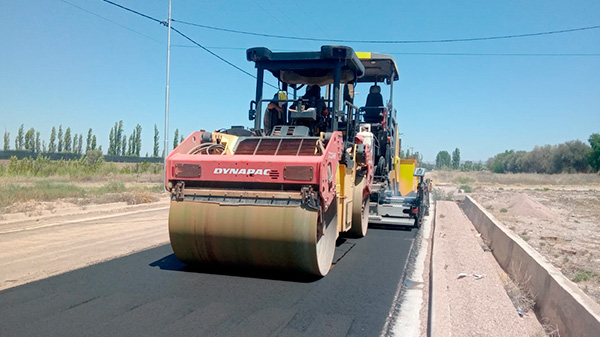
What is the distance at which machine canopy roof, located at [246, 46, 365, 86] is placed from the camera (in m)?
7.38

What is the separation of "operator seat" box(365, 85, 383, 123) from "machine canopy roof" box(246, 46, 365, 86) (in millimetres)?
4563

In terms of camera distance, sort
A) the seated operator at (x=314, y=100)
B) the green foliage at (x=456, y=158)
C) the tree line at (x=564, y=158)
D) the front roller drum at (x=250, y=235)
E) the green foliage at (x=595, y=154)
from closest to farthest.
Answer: the front roller drum at (x=250, y=235)
the seated operator at (x=314, y=100)
the green foliage at (x=595, y=154)
the tree line at (x=564, y=158)
the green foliage at (x=456, y=158)

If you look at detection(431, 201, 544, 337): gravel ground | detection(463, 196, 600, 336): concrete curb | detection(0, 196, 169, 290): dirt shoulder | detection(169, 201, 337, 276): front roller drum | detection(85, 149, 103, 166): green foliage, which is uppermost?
detection(85, 149, 103, 166): green foliage

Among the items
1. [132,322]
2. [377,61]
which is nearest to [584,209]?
[377,61]

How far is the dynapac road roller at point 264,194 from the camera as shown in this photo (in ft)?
19.1

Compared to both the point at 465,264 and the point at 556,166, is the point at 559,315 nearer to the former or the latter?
the point at 465,264

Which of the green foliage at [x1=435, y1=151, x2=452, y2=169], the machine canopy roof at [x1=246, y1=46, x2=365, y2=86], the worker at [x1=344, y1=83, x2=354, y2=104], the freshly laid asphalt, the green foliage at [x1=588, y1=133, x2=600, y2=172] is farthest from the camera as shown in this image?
the green foliage at [x1=435, y1=151, x2=452, y2=169]

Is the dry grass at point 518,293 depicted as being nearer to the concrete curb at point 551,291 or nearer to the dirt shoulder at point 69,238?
the concrete curb at point 551,291

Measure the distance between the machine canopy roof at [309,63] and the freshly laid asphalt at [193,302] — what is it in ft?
10.4

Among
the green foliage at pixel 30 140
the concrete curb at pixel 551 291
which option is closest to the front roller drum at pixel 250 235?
the concrete curb at pixel 551 291

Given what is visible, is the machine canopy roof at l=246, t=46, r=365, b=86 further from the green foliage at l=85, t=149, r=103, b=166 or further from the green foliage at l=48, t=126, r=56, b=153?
the green foliage at l=48, t=126, r=56, b=153

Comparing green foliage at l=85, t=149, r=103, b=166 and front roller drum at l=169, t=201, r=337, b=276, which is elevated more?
green foliage at l=85, t=149, r=103, b=166

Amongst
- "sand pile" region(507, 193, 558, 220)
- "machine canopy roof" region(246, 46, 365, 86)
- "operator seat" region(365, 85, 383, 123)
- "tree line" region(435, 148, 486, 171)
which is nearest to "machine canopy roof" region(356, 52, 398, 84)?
"operator seat" region(365, 85, 383, 123)

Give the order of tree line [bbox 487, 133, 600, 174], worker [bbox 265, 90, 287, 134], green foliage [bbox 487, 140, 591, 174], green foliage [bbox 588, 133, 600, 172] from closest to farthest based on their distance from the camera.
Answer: worker [bbox 265, 90, 287, 134]
green foliage [bbox 588, 133, 600, 172]
tree line [bbox 487, 133, 600, 174]
green foliage [bbox 487, 140, 591, 174]
